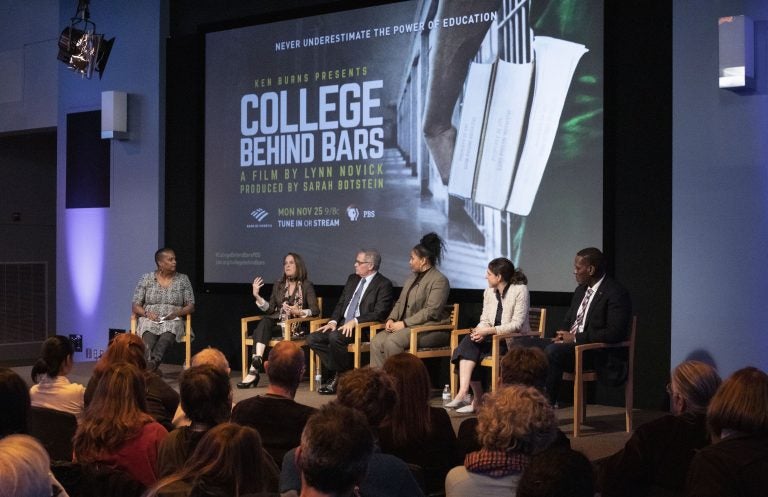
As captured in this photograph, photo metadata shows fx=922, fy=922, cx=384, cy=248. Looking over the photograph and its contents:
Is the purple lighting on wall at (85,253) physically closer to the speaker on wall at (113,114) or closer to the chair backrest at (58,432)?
the speaker on wall at (113,114)

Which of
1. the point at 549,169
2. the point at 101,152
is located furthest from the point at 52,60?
the point at 549,169

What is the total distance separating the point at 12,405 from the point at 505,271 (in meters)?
4.20

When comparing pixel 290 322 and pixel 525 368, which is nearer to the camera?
pixel 525 368

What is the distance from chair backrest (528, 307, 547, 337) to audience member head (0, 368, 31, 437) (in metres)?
4.36

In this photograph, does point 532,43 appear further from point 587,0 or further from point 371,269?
point 371,269

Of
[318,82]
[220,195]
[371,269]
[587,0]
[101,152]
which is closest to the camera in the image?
[587,0]

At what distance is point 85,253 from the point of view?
9273 millimetres

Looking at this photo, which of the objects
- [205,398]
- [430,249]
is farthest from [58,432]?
[430,249]

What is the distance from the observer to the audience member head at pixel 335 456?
167cm

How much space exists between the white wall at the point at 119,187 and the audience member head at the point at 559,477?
7.63 metres

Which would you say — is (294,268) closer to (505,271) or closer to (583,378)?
(505,271)

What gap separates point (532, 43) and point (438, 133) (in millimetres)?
987

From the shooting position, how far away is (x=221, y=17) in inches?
336

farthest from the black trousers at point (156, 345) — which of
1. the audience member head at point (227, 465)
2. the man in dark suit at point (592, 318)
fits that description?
the audience member head at point (227, 465)
